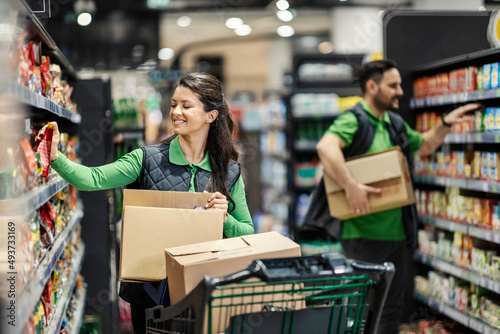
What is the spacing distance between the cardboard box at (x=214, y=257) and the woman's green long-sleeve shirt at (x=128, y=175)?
0.45 meters

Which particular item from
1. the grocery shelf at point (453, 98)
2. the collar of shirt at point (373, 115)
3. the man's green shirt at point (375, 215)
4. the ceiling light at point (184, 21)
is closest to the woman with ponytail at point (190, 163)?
the man's green shirt at point (375, 215)

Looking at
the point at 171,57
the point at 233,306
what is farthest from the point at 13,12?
the point at 171,57

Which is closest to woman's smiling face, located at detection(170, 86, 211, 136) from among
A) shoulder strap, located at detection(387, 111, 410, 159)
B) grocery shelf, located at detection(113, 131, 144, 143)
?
shoulder strap, located at detection(387, 111, 410, 159)

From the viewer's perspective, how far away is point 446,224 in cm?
449

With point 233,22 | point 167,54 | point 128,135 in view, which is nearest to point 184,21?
point 233,22

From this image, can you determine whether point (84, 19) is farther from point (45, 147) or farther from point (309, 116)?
point (45, 147)

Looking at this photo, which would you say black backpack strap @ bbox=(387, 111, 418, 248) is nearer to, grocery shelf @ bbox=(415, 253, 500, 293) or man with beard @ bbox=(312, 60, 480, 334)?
man with beard @ bbox=(312, 60, 480, 334)

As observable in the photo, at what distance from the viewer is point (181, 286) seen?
2023mm

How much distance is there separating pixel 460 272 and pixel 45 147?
9.94 ft

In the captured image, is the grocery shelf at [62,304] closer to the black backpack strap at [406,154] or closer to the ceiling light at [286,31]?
the black backpack strap at [406,154]

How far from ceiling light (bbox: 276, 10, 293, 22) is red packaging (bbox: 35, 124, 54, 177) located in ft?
40.2

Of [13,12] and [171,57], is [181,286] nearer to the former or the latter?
[13,12]

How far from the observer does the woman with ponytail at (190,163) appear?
104 inches

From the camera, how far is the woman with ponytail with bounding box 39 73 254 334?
2631 millimetres
